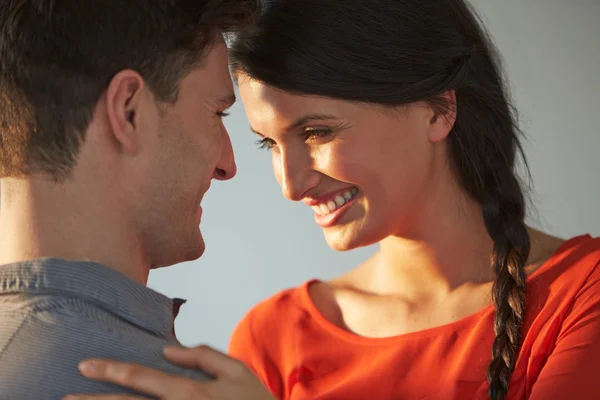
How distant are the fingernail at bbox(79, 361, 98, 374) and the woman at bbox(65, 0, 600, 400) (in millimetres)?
813

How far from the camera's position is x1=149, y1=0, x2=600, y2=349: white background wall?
3.05m

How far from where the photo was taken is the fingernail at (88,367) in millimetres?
1024

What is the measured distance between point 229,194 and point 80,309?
2014 mm

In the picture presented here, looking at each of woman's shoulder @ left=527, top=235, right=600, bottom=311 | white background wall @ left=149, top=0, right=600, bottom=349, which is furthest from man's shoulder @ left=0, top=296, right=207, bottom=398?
white background wall @ left=149, top=0, right=600, bottom=349

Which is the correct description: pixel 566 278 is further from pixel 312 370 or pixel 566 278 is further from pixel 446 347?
pixel 312 370

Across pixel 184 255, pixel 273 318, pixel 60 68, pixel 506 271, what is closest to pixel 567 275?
pixel 506 271

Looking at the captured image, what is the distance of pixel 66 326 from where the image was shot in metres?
1.03

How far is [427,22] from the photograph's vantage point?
5.91 ft

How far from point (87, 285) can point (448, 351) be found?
915mm

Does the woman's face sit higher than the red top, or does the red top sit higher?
the woman's face

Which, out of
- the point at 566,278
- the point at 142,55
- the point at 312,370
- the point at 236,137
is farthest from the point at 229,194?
the point at 142,55

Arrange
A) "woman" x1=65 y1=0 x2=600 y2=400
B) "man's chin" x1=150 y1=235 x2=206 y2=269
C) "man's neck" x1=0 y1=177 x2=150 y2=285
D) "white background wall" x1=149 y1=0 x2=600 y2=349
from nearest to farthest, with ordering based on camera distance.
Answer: "man's neck" x1=0 y1=177 x2=150 y2=285
"man's chin" x1=150 y1=235 x2=206 y2=269
"woman" x1=65 y1=0 x2=600 y2=400
"white background wall" x1=149 y1=0 x2=600 y2=349

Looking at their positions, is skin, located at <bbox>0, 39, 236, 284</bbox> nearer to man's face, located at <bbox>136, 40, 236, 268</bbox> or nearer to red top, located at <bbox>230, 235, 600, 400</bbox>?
man's face, located at <bbox>136, 40, 236, 268</bbox>

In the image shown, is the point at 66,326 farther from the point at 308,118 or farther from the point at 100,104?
the point at 308,118
